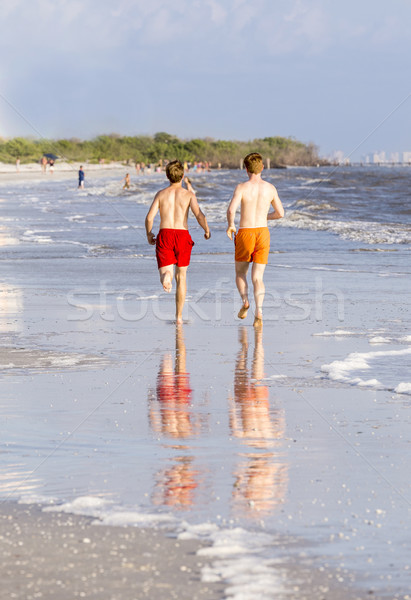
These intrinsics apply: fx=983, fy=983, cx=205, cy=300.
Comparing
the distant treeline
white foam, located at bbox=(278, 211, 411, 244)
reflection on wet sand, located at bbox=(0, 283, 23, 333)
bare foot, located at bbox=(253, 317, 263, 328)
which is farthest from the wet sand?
the distant treeline

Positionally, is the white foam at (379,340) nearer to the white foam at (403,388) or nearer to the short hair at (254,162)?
the white foam at (403,388)

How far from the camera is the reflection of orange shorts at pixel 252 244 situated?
10164 millimetres

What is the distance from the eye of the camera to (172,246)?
33.0 feet

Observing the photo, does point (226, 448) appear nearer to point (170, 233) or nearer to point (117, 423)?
point (117, 423)

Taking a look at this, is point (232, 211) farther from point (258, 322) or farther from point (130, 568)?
point (130, 568)

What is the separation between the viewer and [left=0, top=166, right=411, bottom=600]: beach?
336cm

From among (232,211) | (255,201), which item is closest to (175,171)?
(232,211)

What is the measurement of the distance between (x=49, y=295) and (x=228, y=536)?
8.54 meters

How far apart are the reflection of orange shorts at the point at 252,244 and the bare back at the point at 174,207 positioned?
63 centimetres

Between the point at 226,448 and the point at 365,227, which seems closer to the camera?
the point at 226,448

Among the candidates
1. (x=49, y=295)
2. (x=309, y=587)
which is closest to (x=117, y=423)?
(x=309, y=587)

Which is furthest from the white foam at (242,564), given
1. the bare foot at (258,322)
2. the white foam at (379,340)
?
the bare foot at (258,322)

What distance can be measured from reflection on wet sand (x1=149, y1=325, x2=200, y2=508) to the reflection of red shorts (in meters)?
1.68

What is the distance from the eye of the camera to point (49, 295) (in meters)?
11.9
